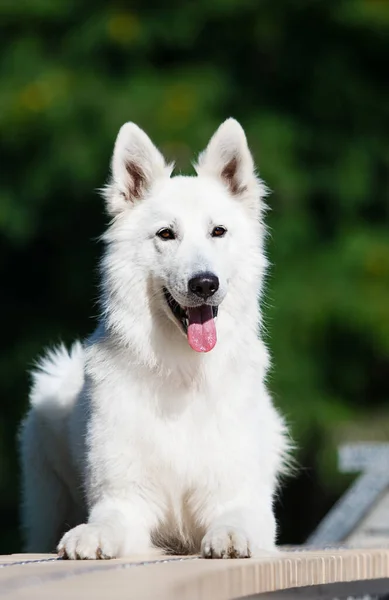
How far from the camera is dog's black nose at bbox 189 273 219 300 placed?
4.21m

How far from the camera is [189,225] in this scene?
4453 mm

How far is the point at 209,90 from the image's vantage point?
1160cm

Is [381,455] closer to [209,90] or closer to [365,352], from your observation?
[365,352]

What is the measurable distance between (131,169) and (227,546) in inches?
66.6

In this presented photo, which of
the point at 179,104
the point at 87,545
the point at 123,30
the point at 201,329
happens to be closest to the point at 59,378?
the point at 201,329

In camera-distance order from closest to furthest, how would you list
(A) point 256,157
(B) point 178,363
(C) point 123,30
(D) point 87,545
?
(D) point 87,545, (B) point 178,363, (A) point 256,157, (C) point 123,30

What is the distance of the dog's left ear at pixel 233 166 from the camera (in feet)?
15.7

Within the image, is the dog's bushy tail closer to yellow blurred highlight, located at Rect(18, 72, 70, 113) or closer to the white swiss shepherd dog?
the white swiss shepherd dog

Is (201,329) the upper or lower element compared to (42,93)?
lower

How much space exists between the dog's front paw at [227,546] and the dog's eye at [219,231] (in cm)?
121

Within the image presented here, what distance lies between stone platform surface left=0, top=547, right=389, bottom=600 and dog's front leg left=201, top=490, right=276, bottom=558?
0.22ft

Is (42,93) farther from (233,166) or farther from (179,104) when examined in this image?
(233,166)

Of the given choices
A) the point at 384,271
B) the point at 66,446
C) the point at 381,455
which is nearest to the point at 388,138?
the point at 384,271

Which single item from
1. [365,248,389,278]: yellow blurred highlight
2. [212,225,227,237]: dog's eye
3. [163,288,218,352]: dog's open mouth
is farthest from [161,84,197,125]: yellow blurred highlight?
[163,288,218,352]: dog's open mouth
